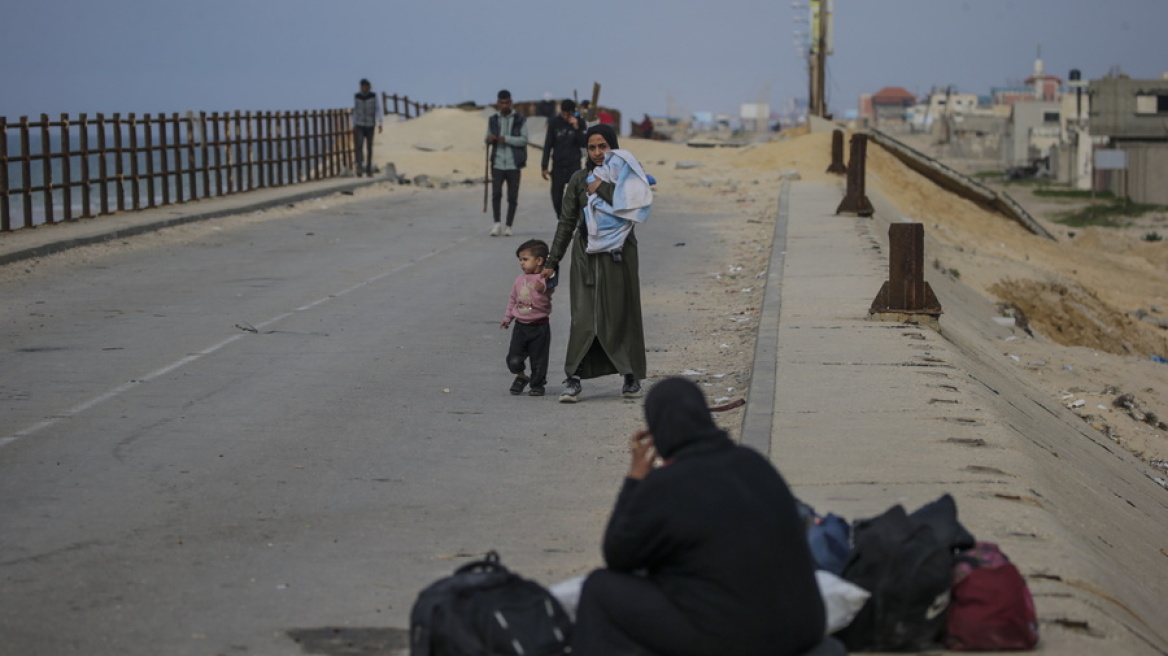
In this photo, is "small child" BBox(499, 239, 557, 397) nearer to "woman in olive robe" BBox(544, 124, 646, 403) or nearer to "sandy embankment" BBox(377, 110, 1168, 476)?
"woman in olive robe" BBox(544, 124, 646, 403)

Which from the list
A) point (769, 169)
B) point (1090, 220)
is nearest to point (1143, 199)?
point (1090, 220)

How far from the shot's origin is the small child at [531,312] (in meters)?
10.4

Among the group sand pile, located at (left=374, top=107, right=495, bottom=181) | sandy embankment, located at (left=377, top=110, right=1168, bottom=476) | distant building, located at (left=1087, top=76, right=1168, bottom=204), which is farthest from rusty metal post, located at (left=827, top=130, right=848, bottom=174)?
distant building, located at (left=1087, top=76, right=1168, bottom=204)

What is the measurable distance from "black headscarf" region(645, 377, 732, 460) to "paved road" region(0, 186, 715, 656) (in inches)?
69.3

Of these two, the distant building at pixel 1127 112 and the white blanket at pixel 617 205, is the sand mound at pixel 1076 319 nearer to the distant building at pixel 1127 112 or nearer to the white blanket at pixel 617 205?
the white blanket at pixel 617 205

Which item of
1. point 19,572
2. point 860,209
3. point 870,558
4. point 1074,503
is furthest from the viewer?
point 860,209

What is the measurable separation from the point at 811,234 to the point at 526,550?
1542cm

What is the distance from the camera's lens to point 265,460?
854 cm

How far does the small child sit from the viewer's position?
34.2 feet

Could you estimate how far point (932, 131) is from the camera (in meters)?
187

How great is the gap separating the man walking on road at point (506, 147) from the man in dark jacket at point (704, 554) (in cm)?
1688

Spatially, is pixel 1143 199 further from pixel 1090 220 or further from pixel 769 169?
pixel 769 169

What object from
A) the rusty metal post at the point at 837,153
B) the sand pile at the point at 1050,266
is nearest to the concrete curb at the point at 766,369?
the sand pile at the point at 1050,266

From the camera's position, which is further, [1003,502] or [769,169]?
[769,169]
